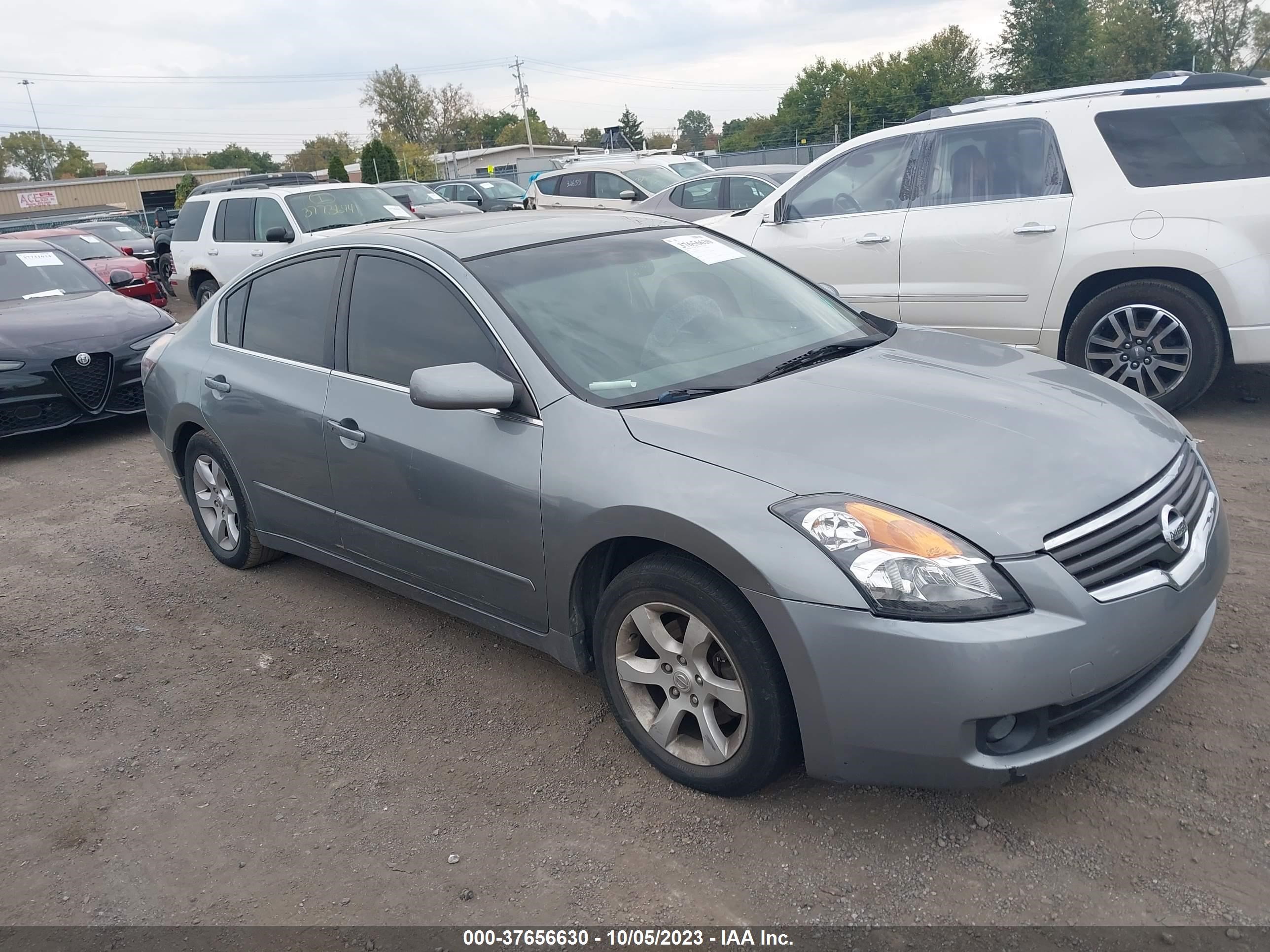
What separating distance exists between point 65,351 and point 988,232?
22.0 feet

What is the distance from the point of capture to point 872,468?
2.67 metres

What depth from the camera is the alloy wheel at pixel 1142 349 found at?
19.0 ft

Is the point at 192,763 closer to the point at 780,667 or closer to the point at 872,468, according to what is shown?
the point at 780,667

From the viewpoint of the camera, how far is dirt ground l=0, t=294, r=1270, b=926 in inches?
100

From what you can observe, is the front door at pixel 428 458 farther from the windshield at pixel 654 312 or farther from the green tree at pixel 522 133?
the green tree at pixel 522 133

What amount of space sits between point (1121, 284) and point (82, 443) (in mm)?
7673

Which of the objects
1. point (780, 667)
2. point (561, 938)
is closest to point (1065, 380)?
point (780, 667)

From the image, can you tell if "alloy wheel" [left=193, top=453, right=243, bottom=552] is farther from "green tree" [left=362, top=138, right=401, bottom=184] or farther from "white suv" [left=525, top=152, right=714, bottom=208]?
"green tree" [left=362, top=138, right=401, bottom=184]

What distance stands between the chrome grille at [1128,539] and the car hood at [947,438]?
3 cm

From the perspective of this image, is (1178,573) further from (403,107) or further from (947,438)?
(403,107)

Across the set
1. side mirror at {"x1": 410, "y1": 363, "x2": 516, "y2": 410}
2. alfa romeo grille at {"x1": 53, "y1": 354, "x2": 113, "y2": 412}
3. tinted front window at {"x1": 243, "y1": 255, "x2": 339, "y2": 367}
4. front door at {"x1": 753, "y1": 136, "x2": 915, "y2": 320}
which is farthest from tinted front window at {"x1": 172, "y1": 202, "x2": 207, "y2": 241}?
side mirror at {"x1": 410, "y1": 363, "x2": 516, "y2": 410}

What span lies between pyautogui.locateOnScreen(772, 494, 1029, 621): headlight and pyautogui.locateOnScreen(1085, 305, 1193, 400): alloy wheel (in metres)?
4.15

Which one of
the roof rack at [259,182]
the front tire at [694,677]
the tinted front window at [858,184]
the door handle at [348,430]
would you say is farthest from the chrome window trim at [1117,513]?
Answer: the roof rack at [259,182]

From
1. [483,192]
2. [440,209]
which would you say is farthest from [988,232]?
[483,192]
